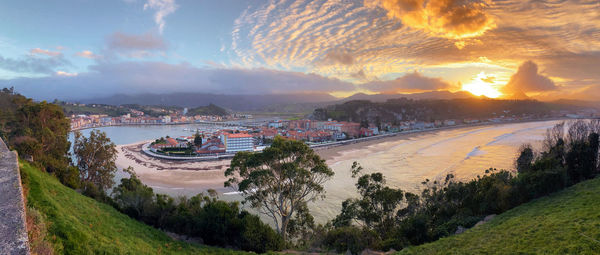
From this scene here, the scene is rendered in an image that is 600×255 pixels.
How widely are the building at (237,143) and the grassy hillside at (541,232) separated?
3103 centimetres

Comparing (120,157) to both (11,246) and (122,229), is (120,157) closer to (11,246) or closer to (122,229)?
(122,229)

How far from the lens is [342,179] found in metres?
19.4

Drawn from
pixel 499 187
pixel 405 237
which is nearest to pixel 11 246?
pixel 405 237

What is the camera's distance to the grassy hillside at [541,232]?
16.3 ft

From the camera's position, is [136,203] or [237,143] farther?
[237,143]

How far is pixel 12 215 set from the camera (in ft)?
10.9

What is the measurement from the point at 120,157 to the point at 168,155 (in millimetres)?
5244

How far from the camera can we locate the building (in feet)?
116

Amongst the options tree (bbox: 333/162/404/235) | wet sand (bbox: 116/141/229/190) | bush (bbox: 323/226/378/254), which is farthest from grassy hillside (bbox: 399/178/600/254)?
wet sand (bbox: 116/141/229/190)

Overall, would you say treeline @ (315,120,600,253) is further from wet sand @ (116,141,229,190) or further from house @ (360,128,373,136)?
house @ (360,128,373,136)

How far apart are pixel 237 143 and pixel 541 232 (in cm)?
3338

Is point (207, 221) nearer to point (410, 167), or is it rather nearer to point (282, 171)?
point (282, 171)

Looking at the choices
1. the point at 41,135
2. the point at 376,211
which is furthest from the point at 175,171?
the point at 376,211

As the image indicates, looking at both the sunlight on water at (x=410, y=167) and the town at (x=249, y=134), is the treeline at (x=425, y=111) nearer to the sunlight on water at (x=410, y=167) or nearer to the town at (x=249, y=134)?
the town at (x=249, y=134)
